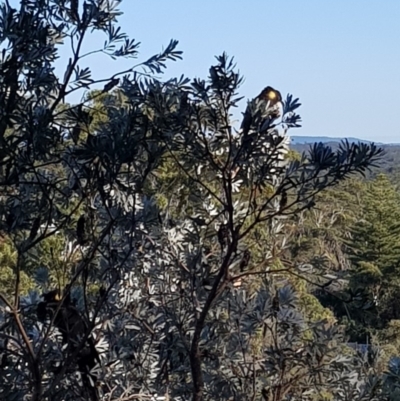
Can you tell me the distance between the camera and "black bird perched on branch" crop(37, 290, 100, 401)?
172cm

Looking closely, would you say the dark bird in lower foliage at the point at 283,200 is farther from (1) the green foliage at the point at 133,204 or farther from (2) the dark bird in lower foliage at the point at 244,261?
(2) the dark bird in lower foliage at the point at 244,261

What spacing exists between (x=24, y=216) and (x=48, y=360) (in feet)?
1.25

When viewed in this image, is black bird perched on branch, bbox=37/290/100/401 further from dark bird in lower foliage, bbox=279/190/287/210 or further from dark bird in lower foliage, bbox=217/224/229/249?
dark bird in lower foliage, bbox=279/190/287/210

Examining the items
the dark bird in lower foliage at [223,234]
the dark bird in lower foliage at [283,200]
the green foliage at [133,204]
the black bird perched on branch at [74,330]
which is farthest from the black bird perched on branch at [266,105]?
the black bird perched on branch at [74,330]

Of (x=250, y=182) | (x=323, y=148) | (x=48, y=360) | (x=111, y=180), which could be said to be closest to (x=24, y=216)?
(x=111, y=180)

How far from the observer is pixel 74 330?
1751mm

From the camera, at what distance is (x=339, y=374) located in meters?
2.27

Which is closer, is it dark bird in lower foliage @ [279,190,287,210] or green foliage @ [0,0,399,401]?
green foliage @ [0,0,399,401]

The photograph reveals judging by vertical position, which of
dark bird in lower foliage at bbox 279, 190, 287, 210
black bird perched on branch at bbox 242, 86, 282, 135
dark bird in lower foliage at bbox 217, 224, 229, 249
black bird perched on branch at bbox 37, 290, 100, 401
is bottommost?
black bird perched on branch at bbox 37, 290, 100, 401

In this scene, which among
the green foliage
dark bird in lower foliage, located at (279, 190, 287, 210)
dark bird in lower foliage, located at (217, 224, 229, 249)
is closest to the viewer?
the green foliage

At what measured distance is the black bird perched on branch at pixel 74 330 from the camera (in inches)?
67.7

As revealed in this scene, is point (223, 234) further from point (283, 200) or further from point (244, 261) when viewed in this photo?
point (283, 200)

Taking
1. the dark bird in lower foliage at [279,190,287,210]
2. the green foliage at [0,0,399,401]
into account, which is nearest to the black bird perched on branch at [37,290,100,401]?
the green foliage at [0,0,399,401]

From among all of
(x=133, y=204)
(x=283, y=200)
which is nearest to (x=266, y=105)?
(x=283, y=200)
